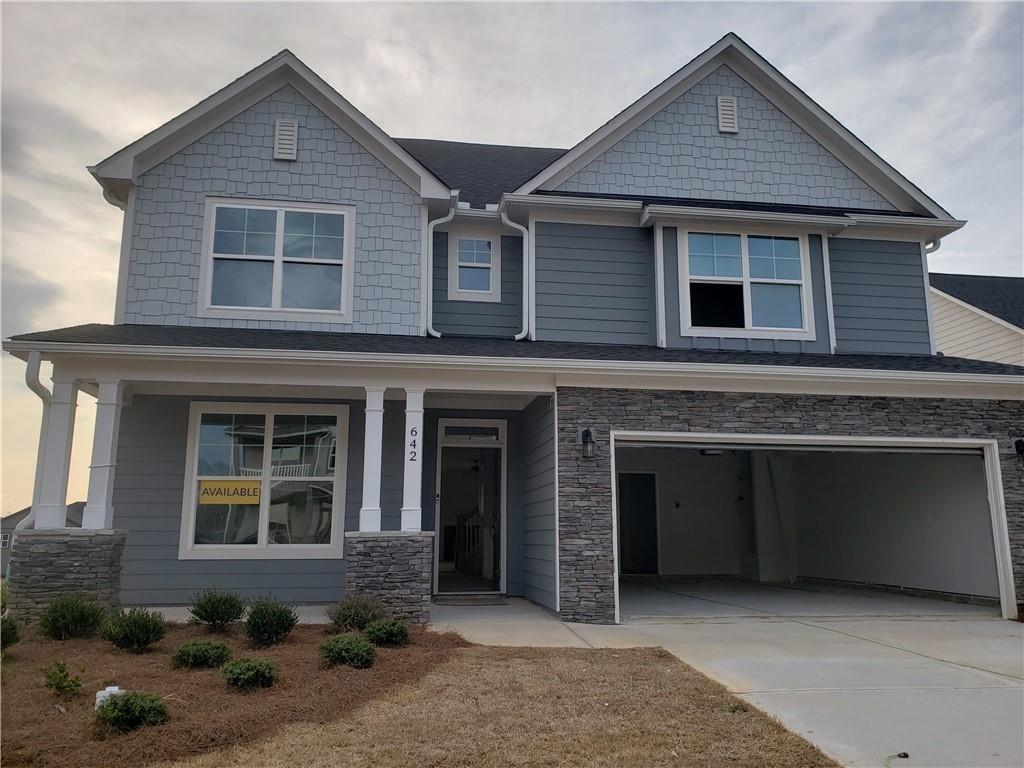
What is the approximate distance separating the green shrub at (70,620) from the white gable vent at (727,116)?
10.3 metres

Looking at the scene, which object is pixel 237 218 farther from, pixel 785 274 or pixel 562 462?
pixel 785 274

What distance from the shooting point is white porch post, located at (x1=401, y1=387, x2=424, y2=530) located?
8.68 m

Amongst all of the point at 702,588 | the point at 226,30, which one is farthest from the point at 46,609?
the point at 702,588

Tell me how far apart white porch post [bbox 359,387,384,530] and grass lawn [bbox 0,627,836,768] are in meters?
2.09

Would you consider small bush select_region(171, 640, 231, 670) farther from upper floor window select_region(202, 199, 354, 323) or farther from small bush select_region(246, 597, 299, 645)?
upper floor window select_region(202, 199, 354, 323)

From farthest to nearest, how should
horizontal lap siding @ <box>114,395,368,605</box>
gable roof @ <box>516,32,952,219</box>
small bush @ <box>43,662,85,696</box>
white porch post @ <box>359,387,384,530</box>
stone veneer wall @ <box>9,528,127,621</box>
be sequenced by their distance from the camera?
gable roof @ <box>516,32,952,219</box> → horizontal lap siding @ <box>114,395,368,605</box> → white porch post @ <box>359,387,384,530</box> → stone veneer wall @ <box>9,528,127,621</box> → small bush @ <box>43,662,85,696</box>

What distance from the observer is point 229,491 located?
10.0m

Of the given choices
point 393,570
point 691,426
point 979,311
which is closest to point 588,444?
point 691,426

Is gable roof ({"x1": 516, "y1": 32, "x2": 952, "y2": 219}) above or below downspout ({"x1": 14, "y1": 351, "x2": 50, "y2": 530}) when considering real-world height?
above

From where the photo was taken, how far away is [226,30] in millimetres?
9648

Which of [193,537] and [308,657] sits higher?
[193,537]

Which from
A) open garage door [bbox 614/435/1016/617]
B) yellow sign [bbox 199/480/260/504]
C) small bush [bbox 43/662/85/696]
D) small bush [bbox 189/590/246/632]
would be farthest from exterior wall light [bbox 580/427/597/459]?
small bush [bbox 43/662/85/696]

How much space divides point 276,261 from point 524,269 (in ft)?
11.0

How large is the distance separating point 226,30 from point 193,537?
633 centimetres
